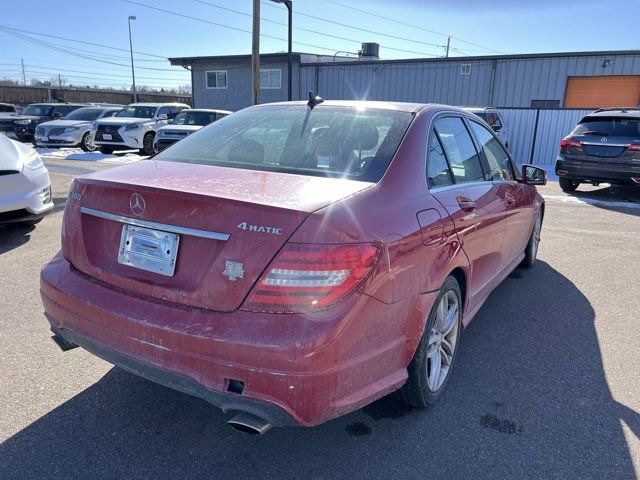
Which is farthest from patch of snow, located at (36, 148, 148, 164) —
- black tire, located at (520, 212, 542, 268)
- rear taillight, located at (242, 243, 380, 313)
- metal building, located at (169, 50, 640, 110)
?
rear taillight, located at (242, 243, 380, 313)

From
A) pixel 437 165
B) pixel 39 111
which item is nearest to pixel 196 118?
pixel 39 111

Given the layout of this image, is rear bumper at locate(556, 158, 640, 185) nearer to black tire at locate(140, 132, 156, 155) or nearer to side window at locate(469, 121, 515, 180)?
side window at locate(469, 121, 515, 180)

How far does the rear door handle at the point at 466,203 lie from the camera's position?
9.47ft

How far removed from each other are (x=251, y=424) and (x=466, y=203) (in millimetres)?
1781

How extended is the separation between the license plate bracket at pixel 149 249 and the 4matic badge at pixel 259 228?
1.05 ft

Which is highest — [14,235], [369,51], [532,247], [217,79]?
[369,51]

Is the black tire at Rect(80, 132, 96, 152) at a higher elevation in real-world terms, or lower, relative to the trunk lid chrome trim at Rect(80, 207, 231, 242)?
lower

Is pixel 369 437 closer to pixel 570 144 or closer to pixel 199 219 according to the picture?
pixel 199 219

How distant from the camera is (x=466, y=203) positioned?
2.96 meters

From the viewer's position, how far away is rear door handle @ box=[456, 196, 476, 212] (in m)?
2.89

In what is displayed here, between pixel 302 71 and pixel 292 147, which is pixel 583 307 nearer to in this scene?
pixel 292 147

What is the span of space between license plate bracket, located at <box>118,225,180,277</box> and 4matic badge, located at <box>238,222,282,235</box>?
0.32m

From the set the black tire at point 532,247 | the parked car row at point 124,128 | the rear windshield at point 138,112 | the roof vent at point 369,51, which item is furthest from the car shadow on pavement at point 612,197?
the roof vent at point 369,51

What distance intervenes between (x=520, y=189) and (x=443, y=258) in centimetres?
210
